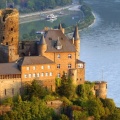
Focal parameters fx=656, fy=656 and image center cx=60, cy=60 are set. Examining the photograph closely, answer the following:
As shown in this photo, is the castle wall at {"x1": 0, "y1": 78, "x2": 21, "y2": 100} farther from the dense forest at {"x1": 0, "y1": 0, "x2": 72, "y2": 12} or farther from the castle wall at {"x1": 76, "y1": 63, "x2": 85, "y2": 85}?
the dense forest at {"x1": 0, "y1": 0, "x2": 72, "y2": 12}

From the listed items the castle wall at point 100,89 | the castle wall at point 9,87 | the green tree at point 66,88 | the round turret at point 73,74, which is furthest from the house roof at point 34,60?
the castle wall at point 100,89

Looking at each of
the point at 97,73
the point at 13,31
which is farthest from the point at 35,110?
the point at 97,73

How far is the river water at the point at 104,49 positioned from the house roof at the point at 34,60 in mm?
9595

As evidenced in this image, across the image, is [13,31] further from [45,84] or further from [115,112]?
[115,112]

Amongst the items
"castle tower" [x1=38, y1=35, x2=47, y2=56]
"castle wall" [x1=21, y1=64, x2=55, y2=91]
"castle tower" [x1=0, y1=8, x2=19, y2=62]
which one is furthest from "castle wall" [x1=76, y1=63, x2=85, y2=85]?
"castle tower" [x1=0, y1=8, x2=19, y2=62]

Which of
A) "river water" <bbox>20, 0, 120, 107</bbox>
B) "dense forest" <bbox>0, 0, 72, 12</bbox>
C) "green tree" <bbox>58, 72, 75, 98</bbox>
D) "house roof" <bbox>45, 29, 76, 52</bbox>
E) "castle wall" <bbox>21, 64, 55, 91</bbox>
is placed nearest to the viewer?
"castle wall" <bbox>21, 64, 55, 91</bbox>

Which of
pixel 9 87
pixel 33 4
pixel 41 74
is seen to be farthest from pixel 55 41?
pixel 33 4

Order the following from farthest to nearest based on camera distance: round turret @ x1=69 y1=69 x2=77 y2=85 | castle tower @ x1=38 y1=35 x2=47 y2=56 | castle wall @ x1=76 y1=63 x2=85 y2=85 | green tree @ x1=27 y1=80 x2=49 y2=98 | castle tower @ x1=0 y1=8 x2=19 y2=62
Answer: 1. castle wall @ x1=76 y1=63 x2=85 y2=85
2. castle tower @ x1=0 y1=8 x2=19 y2=62
3. round turret @ x1=69 y1=69 x2=77 y2=85
4. castle tower @ x1=38 y1=35 x2=47 y2=56
5. green tree @ x1=27 y1=80 x2=49 y2=98

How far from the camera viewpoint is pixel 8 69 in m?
27.1

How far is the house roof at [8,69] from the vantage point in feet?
88.6

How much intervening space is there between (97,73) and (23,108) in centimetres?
1623

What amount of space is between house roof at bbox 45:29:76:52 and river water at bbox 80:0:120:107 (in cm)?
854

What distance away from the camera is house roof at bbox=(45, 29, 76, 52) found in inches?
1128

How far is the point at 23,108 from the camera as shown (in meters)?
26.7
